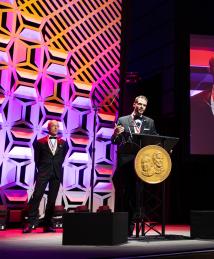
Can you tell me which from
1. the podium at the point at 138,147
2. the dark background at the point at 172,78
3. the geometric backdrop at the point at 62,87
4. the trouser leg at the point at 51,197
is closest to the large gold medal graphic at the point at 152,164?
the podium at the point at 138,147

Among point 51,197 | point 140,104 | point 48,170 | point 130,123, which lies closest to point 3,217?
point 51,197

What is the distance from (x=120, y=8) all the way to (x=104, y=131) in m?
2.58

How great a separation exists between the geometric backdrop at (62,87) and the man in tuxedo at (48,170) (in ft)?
2.37

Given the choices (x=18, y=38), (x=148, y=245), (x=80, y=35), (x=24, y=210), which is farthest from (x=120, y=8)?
(x=148, y=245)

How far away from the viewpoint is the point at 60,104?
22.9 feet

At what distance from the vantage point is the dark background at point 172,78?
8.48 m

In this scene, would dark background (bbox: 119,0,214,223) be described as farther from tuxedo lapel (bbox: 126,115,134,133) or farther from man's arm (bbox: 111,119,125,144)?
man's arm (bbox: 111,119,125,144)

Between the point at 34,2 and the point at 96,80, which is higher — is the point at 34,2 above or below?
above

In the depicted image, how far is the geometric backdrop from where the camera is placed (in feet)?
21.1

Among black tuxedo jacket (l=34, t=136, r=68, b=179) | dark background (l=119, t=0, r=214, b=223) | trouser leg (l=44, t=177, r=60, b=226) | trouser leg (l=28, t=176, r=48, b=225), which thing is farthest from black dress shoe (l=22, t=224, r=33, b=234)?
dark background (l=119, t=0, r=214, b=223)

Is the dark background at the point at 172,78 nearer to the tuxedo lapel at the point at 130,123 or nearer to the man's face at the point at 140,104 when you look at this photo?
the tuxedo lapel at the point at 130,123

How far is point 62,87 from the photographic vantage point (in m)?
7.07

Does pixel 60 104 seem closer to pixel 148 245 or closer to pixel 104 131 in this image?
pixel 104 131

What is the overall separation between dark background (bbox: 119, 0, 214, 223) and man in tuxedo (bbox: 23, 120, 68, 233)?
2.36 m
